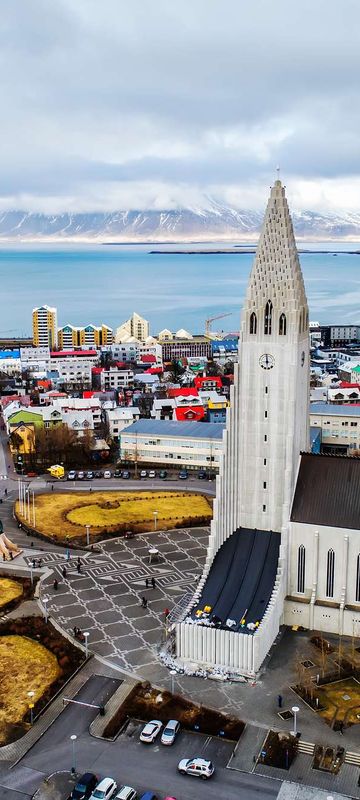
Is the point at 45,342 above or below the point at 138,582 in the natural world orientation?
above

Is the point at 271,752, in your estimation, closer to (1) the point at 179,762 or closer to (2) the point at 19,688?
(1) the point at 179,762

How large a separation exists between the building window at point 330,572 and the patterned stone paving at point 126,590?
8763 mm

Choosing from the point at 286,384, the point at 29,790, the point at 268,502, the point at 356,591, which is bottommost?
the point at 29,790

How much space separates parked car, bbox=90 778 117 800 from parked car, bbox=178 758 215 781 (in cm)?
267

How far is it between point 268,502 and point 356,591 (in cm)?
646

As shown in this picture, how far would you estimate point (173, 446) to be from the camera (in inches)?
2854

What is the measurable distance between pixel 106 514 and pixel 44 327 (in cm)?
10054

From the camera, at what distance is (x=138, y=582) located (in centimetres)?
4534

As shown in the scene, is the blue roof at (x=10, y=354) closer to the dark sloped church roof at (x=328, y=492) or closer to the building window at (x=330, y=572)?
the dark sloped church roof at (x=328, y=492)

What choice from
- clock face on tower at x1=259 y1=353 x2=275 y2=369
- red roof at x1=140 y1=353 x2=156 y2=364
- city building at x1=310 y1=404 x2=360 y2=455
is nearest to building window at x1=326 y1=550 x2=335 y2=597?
clock face on tower at x1=259 y1=353 x2=275 y2=369

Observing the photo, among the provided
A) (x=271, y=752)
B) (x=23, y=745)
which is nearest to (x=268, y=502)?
(x=271, y=752)

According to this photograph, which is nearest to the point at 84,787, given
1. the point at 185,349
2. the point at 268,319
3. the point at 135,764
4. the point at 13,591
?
the point at 135,764

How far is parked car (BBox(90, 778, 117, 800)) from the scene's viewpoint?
89.8ft

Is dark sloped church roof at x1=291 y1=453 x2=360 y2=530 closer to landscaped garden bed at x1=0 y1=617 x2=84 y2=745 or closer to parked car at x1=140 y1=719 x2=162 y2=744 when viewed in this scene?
parked car at x1=140 y1=719 x2=162 y2=744
